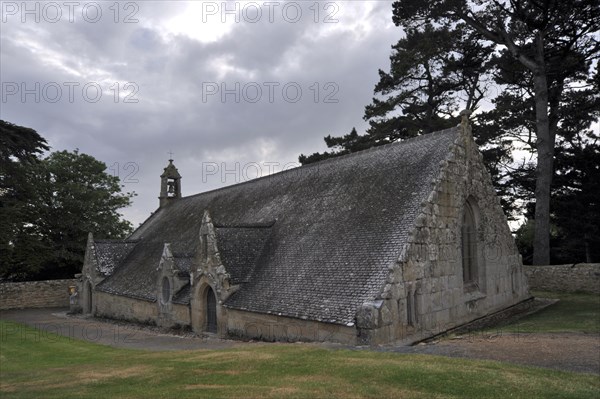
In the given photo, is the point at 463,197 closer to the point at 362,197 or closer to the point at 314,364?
the point at 362,197

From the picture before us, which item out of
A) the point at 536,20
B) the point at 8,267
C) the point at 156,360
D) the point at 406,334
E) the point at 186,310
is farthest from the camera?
the point at 8,267

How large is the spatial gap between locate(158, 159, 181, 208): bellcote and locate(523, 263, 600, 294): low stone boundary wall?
2685 centimetres

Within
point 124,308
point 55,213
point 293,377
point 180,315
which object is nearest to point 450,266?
point 293,377

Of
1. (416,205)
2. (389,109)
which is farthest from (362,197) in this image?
(389,109)

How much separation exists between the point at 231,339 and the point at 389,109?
25.7 metres

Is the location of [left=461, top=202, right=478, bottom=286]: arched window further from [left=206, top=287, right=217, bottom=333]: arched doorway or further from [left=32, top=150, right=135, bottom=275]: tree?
[left=32, top=150, right=135, bottom=275]: tree

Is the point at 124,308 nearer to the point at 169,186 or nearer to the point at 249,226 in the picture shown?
the point at 249,226

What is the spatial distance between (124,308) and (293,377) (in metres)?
20.3

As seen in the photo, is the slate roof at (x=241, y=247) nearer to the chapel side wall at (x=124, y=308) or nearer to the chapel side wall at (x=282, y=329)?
the chapel side wall at (x=282, y=329)

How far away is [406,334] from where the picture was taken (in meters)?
15.0

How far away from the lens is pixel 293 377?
31.3 feet

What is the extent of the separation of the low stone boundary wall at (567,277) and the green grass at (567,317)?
2.70 feet

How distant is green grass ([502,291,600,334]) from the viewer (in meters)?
15.9

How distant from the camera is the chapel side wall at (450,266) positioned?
49.2 ft
